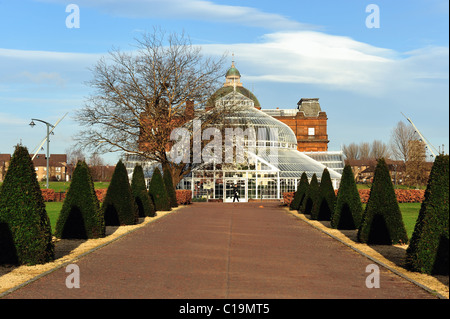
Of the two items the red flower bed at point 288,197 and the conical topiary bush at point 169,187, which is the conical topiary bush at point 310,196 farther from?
the conical topiary bush at point 169,187

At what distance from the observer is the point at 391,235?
14820mm

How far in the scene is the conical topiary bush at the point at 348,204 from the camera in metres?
19.0

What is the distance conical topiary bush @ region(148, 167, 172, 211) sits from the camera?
29.5 m

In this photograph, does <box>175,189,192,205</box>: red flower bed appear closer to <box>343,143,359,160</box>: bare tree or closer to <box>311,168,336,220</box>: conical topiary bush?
<box>311,168,336,220</box>: conical topiary bush

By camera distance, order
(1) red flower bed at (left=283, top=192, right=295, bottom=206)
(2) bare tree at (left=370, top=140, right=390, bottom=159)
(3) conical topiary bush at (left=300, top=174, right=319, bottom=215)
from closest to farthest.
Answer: (3) conical topiary bush at (left=300, top=174, right=319, bottom=215)
(1) red flower bed at (left=283, top=192, right=295, bottom=206)
(2) bare tree at (left=370, top=140, right=390, bottom=159)

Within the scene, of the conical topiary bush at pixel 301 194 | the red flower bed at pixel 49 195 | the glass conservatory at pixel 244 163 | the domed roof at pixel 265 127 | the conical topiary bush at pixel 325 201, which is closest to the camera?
the conical topiary bush at pixel 325 201

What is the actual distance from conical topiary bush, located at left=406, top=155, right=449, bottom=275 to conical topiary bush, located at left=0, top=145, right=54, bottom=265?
8157mm

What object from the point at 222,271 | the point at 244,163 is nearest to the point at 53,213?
the point at 222,271

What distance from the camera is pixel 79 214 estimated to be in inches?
625

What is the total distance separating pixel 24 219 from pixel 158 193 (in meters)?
18.5

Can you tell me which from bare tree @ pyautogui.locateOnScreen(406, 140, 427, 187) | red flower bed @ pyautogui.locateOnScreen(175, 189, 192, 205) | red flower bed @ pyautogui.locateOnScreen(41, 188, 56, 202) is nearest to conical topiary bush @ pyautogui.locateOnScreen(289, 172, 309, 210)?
red flower bed @ pyautogui.locateOnScreen(175, 189, 192, 205)

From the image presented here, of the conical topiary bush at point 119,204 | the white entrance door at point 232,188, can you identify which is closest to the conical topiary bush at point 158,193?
the conical topiary bush at point 119,204

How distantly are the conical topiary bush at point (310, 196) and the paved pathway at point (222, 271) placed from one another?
33.9ft
